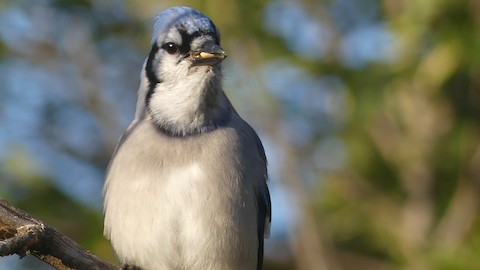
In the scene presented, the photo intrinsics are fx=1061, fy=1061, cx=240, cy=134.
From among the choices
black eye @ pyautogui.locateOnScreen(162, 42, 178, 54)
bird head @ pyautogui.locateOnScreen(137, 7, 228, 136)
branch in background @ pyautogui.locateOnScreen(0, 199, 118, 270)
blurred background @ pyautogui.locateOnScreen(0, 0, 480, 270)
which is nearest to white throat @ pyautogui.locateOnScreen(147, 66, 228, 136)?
bird head @ pyautogui.locateOnScreen(137, 7, 228, 136)

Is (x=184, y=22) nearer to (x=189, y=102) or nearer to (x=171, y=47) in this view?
(x=171, y=47)

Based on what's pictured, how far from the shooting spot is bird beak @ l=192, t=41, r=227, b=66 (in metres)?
4.40

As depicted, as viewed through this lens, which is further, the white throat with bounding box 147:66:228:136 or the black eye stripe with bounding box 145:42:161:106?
the black eye stripe with bounding box 145:42:161:106

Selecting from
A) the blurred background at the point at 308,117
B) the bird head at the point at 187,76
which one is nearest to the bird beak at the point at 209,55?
the bird head at the point at 187,76

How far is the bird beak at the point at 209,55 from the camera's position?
4.40 m

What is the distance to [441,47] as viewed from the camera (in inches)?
240

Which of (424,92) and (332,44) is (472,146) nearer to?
(424,92)

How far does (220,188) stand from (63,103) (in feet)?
12.6

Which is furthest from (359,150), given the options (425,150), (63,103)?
(63,103)

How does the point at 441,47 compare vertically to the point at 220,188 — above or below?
above

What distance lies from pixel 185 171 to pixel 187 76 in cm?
42

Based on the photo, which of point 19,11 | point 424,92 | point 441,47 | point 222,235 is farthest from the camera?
point 19,11

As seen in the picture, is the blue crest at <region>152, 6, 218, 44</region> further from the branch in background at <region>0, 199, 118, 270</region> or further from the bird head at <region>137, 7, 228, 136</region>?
the branch in background at <region>0, 199, 118, 270</region>

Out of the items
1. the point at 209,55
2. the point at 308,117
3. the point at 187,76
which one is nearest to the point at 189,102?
the point at 187,76
